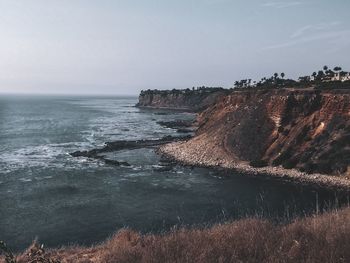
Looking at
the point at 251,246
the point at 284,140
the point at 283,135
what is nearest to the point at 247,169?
the point at 284,140

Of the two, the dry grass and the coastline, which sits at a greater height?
the dry grass

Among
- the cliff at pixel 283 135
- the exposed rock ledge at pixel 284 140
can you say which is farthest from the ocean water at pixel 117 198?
the cliff at pixel 283 135

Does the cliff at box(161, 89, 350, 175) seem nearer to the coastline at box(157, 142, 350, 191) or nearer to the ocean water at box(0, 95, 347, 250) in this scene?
the coastline at box(157, 142, 350, 191)

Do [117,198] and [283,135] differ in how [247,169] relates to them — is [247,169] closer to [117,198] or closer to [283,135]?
[283,135]

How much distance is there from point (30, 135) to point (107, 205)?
5650cm

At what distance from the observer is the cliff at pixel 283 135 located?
169 ft

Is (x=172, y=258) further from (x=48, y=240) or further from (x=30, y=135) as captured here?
(x=30, y=135)

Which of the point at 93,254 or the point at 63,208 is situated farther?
the point at 63,208

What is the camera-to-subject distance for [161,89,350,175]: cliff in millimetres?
51375

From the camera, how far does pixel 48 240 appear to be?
2945 centimetres

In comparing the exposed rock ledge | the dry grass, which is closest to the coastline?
the exposed rock ledge

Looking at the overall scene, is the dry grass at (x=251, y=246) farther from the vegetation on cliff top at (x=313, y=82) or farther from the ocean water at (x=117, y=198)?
the vegetation on cliff top at (x=313, y=82)

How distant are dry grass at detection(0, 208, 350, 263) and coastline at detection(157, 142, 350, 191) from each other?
3628 centimetres

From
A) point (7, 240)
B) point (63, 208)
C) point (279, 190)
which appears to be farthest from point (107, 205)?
point (279, 190)
